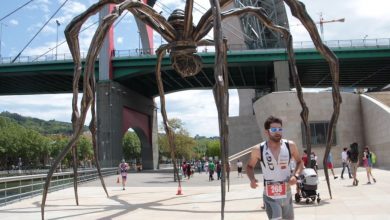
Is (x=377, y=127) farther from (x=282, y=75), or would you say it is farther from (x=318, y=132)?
(x=282, y=75)

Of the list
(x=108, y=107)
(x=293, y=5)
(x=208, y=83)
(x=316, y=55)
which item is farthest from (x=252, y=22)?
(x=293, y=5)

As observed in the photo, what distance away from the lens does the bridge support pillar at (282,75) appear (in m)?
45.1

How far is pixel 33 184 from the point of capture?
15594 millimetres

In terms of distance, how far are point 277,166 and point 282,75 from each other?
1633 inches

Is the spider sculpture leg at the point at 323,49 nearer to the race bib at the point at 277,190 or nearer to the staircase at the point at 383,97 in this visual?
the race bib at the point at 277,190

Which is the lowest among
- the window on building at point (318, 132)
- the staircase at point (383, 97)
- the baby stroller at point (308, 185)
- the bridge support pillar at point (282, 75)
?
the baby stroller at point (308, 185)

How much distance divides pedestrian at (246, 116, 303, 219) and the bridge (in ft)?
125

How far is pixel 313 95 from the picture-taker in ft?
109

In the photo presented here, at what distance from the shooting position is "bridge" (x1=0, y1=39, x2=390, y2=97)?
45.7 meters

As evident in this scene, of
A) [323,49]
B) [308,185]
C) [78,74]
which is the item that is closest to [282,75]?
[308,185]

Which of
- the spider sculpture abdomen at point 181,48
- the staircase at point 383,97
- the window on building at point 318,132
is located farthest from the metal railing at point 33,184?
the staircase at point 383,97

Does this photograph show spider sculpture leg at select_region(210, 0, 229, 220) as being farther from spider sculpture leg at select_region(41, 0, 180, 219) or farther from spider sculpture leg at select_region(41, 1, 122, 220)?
spider sculpture leg at select_region(41, 1, 122, 220)

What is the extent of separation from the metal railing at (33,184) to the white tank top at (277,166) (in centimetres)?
991

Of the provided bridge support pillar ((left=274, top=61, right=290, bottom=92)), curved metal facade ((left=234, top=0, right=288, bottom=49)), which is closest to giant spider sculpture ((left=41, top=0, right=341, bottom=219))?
bridge support pillar ((left=274, top=61, right=290, bottom=92))
